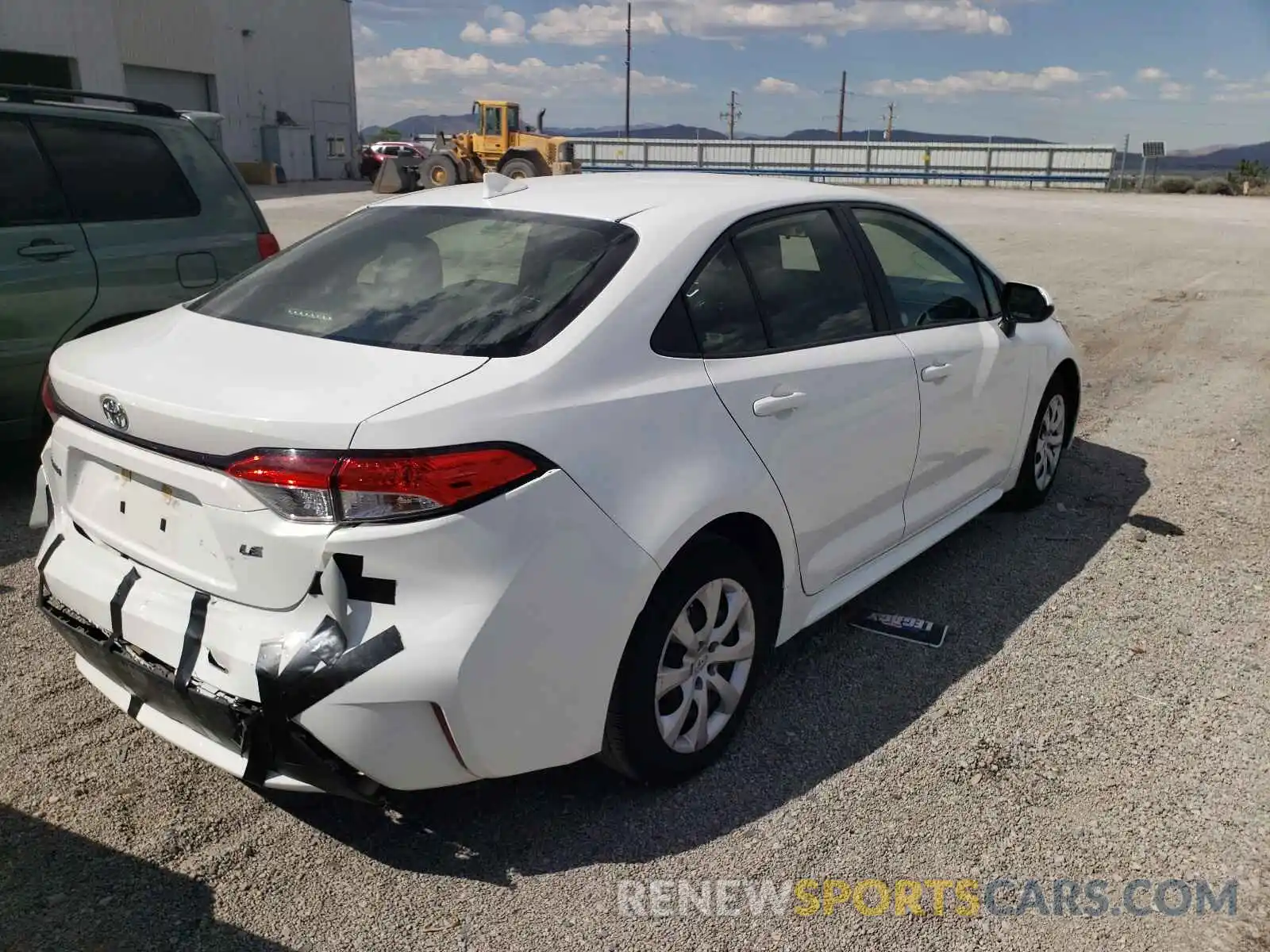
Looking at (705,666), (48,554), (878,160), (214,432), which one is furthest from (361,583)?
(878,160)

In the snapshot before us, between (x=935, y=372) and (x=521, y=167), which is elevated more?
(x=521, y=167)

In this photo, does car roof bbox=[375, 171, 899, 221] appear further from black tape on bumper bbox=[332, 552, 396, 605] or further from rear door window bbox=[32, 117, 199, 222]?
rear door window bbox=[32, 117, 199, 222]

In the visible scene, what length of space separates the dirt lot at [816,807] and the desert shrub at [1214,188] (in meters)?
47.7

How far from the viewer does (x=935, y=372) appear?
3986mm

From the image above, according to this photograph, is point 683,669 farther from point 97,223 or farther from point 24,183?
point 24,183

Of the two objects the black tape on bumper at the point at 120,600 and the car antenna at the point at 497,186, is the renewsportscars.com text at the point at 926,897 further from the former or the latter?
the car antenna at the point at 497,186

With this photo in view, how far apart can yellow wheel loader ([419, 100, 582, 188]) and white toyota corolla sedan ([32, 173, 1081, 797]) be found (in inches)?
1203

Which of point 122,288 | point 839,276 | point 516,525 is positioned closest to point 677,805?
point 516,525

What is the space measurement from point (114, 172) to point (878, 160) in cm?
5118

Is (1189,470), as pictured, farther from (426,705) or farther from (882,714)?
(426,705)

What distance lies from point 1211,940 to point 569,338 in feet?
7.00

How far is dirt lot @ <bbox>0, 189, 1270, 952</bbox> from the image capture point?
8.47ft

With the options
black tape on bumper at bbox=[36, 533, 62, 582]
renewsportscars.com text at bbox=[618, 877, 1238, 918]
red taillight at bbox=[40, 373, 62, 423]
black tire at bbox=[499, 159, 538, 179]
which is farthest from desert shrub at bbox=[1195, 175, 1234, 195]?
black tape on bumper at bbox=[36, 533, 62, 582]

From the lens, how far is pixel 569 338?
2.73m
